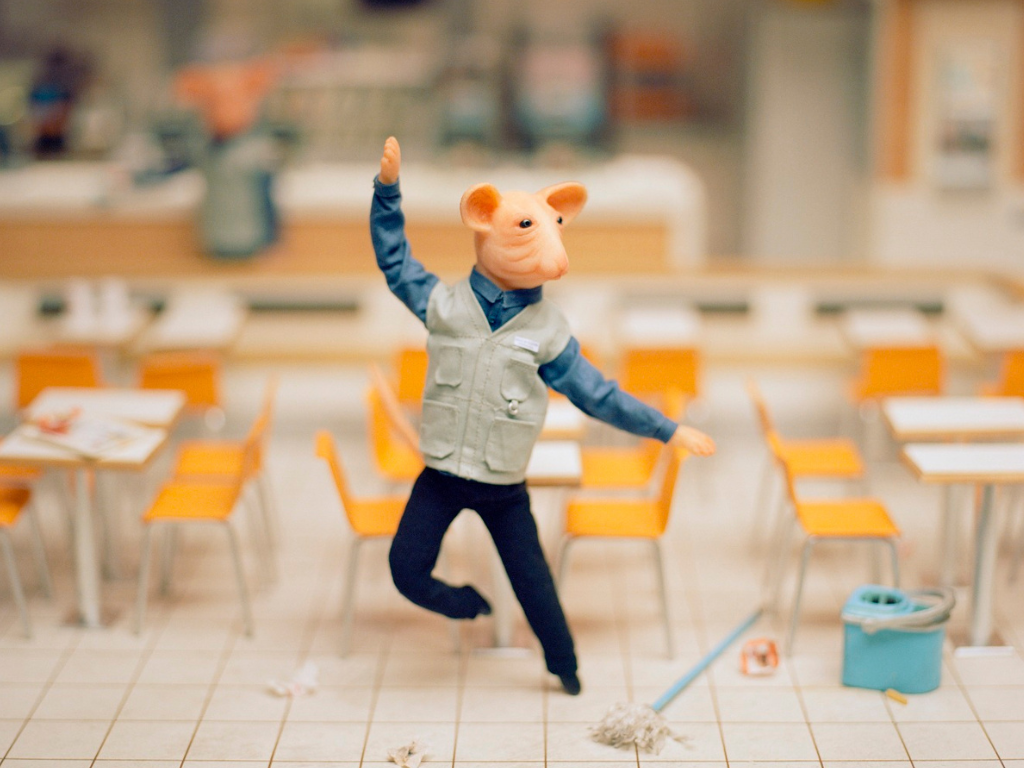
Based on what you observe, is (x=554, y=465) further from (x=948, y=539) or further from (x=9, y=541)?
(x=9, y=541)

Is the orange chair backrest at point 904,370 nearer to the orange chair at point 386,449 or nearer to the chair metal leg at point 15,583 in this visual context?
the orange chair at point 386,449

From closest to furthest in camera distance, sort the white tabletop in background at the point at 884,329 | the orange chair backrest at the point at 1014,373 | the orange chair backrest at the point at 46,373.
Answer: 1. the orange chair backrest at the point at 1014,373
2. the orange chair backrest at the point at 46,373
3. the white tabletop in background at the point at 884,329

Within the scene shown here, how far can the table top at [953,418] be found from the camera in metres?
4.53

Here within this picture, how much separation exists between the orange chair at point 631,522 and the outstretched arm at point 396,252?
37.7 inches

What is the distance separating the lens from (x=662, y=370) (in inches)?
228

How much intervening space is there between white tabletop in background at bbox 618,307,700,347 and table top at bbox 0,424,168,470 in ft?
8.54

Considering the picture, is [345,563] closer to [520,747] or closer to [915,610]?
[520,747]

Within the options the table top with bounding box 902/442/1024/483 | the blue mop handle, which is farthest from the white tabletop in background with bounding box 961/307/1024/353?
the blue mop handle

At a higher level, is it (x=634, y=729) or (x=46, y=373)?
(x=46, y=373)

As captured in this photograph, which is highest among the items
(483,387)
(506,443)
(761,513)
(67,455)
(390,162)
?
(390,162)

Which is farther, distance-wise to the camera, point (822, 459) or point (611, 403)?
point (822, 459)

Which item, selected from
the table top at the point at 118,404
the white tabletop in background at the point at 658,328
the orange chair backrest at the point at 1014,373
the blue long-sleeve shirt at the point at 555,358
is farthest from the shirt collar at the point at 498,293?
the orange chair backrest at the point at 1014,373

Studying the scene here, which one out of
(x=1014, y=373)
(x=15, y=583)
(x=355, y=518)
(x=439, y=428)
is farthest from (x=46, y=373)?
(x=1014, y=373)

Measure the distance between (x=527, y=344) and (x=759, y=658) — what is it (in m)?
1.40
